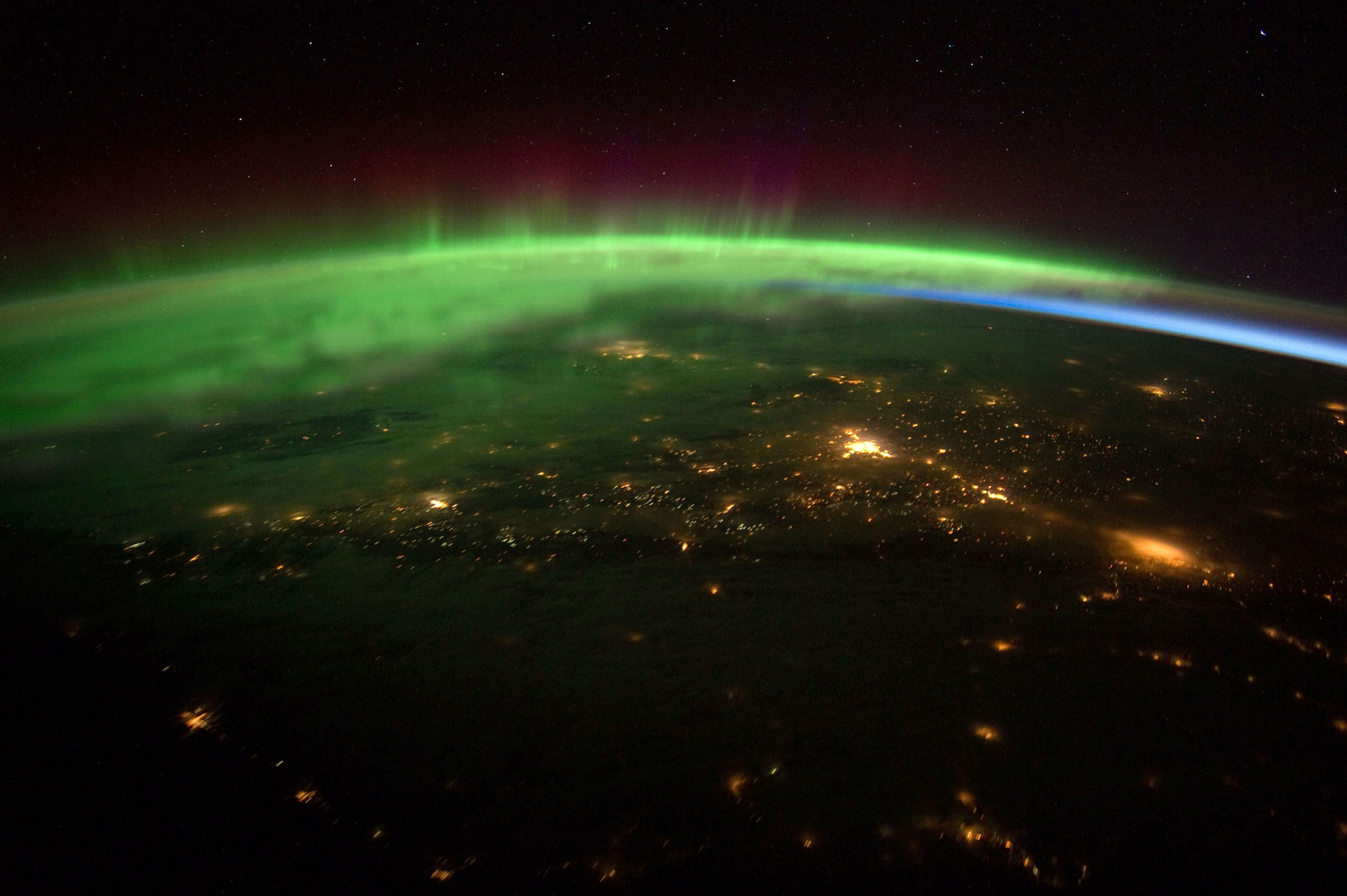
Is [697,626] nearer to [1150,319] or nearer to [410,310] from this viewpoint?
[410,310]

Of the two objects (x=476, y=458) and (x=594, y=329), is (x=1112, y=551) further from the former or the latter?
(x=594, y=329)

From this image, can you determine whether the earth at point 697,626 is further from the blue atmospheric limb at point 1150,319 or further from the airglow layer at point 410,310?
the blue atmospheric limb at point 1150,319

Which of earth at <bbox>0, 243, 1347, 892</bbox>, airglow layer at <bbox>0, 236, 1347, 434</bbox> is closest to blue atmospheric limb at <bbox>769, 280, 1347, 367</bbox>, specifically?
airglow layer at <bbox>0, 236, 1347, 434</bbox>

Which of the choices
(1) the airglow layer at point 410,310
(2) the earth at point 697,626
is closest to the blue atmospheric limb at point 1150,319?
(1) the airglow layer at point 410,310

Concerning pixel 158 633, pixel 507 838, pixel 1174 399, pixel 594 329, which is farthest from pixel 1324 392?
pixel 158 633

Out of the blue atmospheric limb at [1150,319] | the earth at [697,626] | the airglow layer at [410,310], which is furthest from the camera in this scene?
the blue atmospheric limb at [1150,319]
